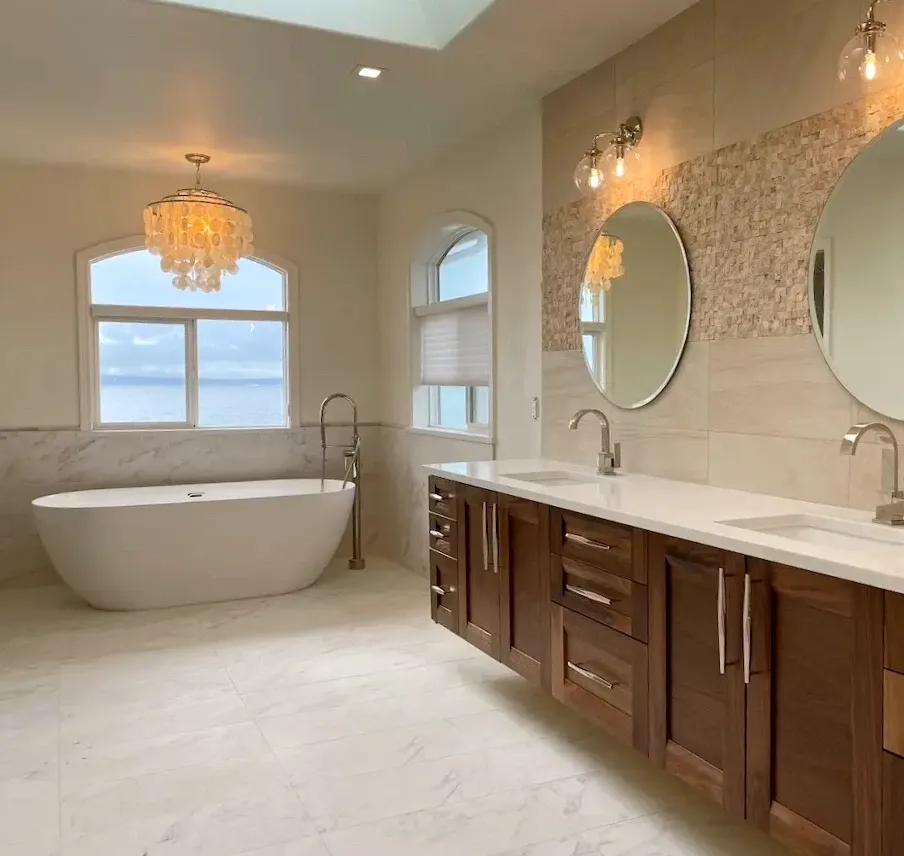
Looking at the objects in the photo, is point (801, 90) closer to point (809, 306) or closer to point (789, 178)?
point (789, 178)

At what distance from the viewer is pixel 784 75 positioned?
2.55 meters

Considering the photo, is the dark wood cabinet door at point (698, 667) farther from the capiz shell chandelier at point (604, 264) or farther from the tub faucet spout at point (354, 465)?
the tub faucet spout at point (354, 465)

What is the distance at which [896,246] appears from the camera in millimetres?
2207

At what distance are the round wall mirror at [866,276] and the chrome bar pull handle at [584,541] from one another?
81 centimetres

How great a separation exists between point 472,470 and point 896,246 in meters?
1.75

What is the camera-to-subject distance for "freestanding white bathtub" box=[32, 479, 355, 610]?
445cm

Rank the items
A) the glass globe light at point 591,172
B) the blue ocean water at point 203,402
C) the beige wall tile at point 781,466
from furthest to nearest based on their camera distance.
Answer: the blue ocean water at point 203,402 < the glass globe light at point 591,172 < the beige wall tile at point 781,466

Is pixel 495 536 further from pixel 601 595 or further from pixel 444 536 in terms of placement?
pixel 601 595

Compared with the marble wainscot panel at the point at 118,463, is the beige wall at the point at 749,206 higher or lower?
higher

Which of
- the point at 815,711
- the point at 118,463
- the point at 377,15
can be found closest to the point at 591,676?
the point at 815,711

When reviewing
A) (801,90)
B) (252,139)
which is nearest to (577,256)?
(801,90)

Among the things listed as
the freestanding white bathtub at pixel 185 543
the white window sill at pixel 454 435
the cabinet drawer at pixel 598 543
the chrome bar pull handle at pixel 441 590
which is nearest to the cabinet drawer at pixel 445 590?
the chrome bar pull handle at pixel 441 590

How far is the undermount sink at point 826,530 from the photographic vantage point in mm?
2084

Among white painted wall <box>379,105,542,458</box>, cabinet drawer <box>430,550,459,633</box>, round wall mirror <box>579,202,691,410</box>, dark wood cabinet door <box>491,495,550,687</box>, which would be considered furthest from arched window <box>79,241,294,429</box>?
dark wood cabinet door <box>491,495,550,687</box>
